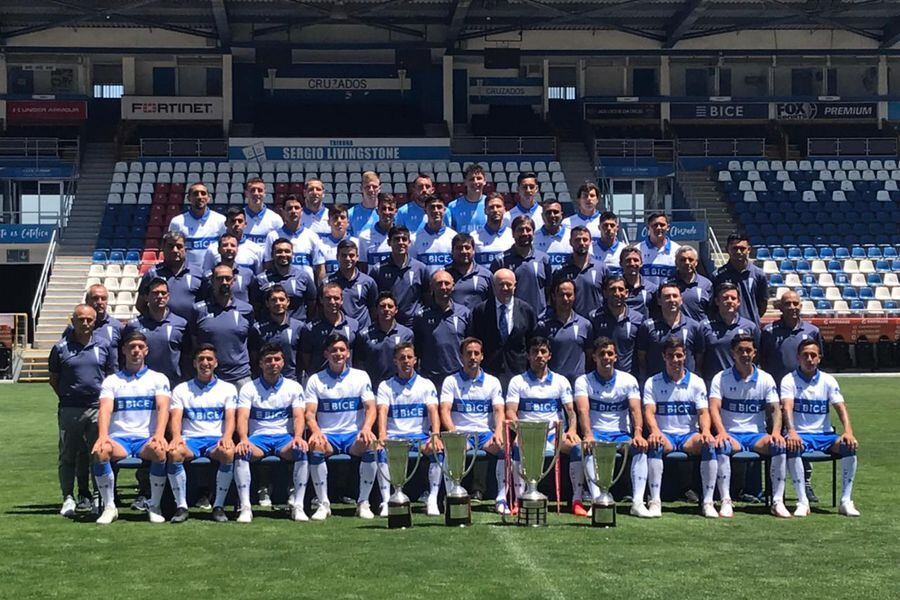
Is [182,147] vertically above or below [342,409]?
above

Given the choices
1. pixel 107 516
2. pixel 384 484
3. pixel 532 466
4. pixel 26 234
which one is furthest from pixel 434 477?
pixel 26 234

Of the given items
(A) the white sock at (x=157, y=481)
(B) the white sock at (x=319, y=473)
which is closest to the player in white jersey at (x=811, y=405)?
(B) the white sock at (x=319, y=473)

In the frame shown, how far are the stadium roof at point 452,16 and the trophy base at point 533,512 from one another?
71.7ft

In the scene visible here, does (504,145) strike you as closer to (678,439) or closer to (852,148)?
(852,148)

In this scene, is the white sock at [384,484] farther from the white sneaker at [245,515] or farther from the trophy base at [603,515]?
the trophy base at [603,515]

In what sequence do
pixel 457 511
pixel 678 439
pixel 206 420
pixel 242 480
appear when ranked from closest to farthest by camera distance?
pixel 457 511 → pixel 242 480 → pixel 206 420 → pixel 678 439

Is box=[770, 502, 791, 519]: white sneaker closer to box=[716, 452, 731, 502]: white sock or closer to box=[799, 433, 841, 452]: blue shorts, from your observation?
box=[716, 452, 731, 502]: white sock

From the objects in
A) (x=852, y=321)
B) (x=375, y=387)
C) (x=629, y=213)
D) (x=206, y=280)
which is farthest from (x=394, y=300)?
(x=629, y=213)

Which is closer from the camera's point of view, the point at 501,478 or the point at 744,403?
the point at 501,478

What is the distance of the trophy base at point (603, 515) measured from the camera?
29.6 ft

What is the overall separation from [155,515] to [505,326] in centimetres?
299

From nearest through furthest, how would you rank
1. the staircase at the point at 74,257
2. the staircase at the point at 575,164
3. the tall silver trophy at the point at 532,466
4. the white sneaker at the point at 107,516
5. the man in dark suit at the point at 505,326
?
1. the tall silver trophy at the point at 532,466
2. the white sneaker at the point at 107,516
3. the man in dark suit at the point at 505,326
4. the staircase at the point at 74,257
5. the staircase at the point at 575,164

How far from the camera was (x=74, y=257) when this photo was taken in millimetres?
30500

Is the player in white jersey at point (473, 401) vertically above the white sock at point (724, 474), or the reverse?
the player in white jersey at point (473, 401)
